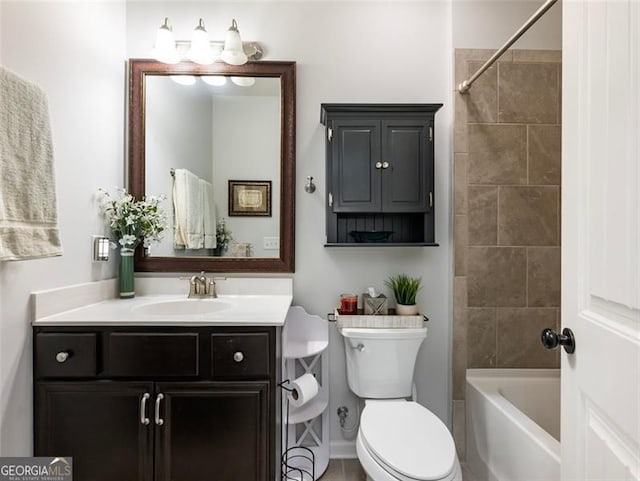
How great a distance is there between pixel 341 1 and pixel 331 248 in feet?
4.50

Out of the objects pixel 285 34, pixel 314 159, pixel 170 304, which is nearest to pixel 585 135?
pixel 314 159

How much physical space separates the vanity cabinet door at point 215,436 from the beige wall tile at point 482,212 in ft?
4.47

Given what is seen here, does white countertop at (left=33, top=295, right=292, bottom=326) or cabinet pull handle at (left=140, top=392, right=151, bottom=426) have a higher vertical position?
white countertop at (left=33, top=295, right=292, bottom=326)

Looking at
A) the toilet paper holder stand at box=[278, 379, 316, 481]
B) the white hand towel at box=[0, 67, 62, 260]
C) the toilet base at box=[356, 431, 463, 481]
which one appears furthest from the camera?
the toilet paper holder stand at box=[278, 379, 316, 481]

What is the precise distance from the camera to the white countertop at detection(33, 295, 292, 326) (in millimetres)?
1349

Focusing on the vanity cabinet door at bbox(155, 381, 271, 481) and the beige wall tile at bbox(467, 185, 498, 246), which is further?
the beige wall tile at bbox(467, 185, 498, 246)

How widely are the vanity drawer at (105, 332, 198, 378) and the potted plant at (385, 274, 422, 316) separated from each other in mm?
1040

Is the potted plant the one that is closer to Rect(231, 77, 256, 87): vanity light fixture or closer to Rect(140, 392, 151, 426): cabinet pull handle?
Rect(140, 392, 151, 426): cabinet pull handle

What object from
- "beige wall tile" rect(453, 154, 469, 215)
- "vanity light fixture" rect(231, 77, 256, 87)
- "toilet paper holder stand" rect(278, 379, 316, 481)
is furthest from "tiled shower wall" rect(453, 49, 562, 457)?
"vanity light fixture" rect(231, 77, 256, 87)

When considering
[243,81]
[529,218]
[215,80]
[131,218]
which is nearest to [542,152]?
[529,218]

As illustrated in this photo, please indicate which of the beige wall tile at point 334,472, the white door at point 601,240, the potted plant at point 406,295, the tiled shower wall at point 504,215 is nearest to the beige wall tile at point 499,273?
the tiled shower wall at point 504,215

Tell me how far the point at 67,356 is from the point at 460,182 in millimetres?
1946

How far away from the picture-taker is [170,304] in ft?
5.91

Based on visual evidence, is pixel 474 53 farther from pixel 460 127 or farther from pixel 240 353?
pixel 240 353
